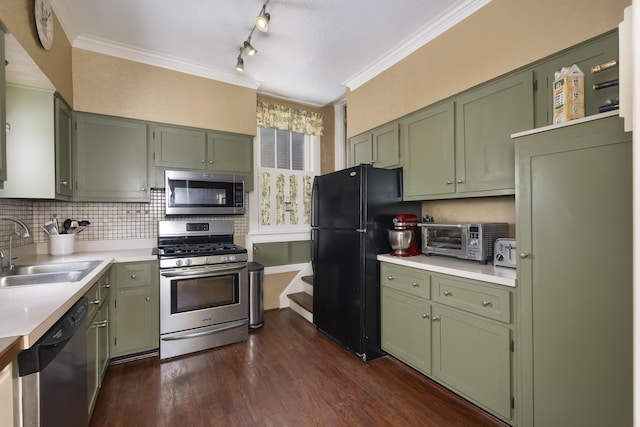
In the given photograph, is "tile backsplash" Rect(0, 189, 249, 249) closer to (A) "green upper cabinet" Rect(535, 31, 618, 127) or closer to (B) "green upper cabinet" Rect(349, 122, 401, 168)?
(B) "green upper cabinet" Rect(349, 122, 401, 168)

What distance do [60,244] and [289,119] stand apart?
8.82 feet

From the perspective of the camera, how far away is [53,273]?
1.90m

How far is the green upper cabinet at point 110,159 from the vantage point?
2.58 meters

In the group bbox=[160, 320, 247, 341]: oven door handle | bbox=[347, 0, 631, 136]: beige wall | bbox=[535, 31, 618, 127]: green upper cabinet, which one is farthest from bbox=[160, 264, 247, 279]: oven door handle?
bbox=[535, 31, 618, 127]: green upper cabinet

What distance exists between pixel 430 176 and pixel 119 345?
2.87 metres

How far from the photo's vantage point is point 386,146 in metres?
2.85

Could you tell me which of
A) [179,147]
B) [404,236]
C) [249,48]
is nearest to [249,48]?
[249,48]

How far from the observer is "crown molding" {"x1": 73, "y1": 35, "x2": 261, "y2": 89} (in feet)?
8.46

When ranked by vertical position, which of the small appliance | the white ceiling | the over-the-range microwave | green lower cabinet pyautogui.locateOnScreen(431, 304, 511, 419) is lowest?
green lower cabinet pyautogui.locateOnScreen(431, 304, 511, 419)

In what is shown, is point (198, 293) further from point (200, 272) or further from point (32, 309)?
point (32, 309)

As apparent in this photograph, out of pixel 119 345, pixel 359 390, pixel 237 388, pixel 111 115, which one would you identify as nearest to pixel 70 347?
pixel 237 388

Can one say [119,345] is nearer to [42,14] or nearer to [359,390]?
[359,390]

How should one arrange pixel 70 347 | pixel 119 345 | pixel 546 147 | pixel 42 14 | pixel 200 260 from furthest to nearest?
pixel 200 260 → pixel 119 345 → pixel 42 14 → pixel 546 147 → pixel 70 347

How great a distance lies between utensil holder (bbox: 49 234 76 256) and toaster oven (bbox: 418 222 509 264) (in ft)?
9.71
